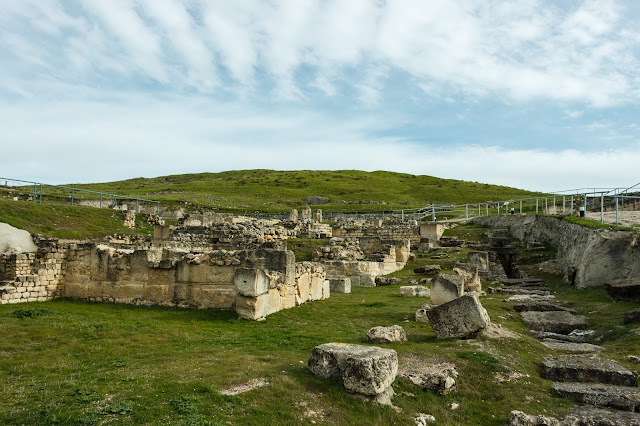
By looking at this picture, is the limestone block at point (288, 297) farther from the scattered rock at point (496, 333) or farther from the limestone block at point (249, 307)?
the scattered rock at point (496, 333)

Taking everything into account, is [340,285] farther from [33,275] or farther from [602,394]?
[602,394]

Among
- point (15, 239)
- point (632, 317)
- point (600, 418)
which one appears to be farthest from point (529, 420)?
point (15, 239)

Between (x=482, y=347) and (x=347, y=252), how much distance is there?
16.9 meters

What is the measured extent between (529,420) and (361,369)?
7.62ft

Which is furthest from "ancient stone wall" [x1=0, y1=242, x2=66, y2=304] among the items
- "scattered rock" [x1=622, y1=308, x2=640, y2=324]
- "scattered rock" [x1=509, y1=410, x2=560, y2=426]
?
"scattered rock" [x1=622, y1=308, x2=640, y2=324]

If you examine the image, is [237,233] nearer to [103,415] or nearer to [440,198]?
[103,415]

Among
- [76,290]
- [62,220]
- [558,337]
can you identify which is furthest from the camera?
[62,220]

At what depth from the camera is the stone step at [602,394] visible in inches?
267

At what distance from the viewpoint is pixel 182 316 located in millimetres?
11891

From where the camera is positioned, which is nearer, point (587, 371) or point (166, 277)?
point (587, 371)

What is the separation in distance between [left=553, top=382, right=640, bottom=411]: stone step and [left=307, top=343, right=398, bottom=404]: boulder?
275 centimetres

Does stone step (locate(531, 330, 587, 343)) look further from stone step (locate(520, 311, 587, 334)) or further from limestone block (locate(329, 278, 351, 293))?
limestone block (locate(329, 278, 351, 293))

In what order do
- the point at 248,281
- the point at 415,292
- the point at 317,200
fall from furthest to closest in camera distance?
the point at 317,200 < the point at 415,292 < the point at 248,281

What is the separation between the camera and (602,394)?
7.02 metres
